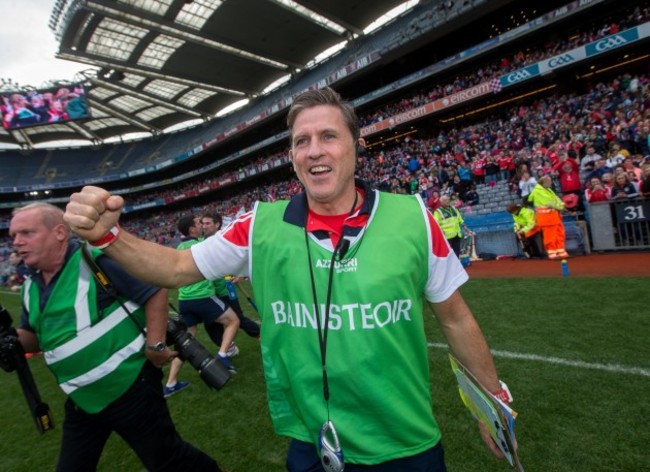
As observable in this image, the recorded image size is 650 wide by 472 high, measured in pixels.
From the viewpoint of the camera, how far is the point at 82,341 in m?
2.12

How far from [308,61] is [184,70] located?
1148cm

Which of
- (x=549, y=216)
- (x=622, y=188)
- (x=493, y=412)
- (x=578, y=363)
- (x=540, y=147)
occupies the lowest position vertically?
(x=578, y=363)

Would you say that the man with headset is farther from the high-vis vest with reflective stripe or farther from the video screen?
the video screen

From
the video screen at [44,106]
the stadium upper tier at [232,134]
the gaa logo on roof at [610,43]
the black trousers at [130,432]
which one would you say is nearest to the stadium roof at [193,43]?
the video screen at [44,106]

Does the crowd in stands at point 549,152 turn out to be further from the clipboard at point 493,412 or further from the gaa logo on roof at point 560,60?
the clipboard at point 493,412

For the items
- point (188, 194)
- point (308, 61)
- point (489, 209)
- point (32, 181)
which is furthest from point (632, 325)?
point (32, 181)

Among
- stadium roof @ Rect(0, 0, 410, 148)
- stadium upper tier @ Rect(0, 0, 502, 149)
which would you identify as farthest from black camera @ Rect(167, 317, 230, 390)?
stadium roof @ Rect(0, 0, 410, 148)

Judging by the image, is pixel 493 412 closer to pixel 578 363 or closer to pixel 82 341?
pixel 82 341

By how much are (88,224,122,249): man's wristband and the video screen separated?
147 ft

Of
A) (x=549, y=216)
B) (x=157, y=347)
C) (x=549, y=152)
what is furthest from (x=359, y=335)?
(x=549, y=152)

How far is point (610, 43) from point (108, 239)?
2203cm

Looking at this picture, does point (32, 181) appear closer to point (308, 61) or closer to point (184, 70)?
point (184, 70)

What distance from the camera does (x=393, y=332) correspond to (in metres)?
1.41

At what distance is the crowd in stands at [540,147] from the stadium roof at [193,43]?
9.59m
